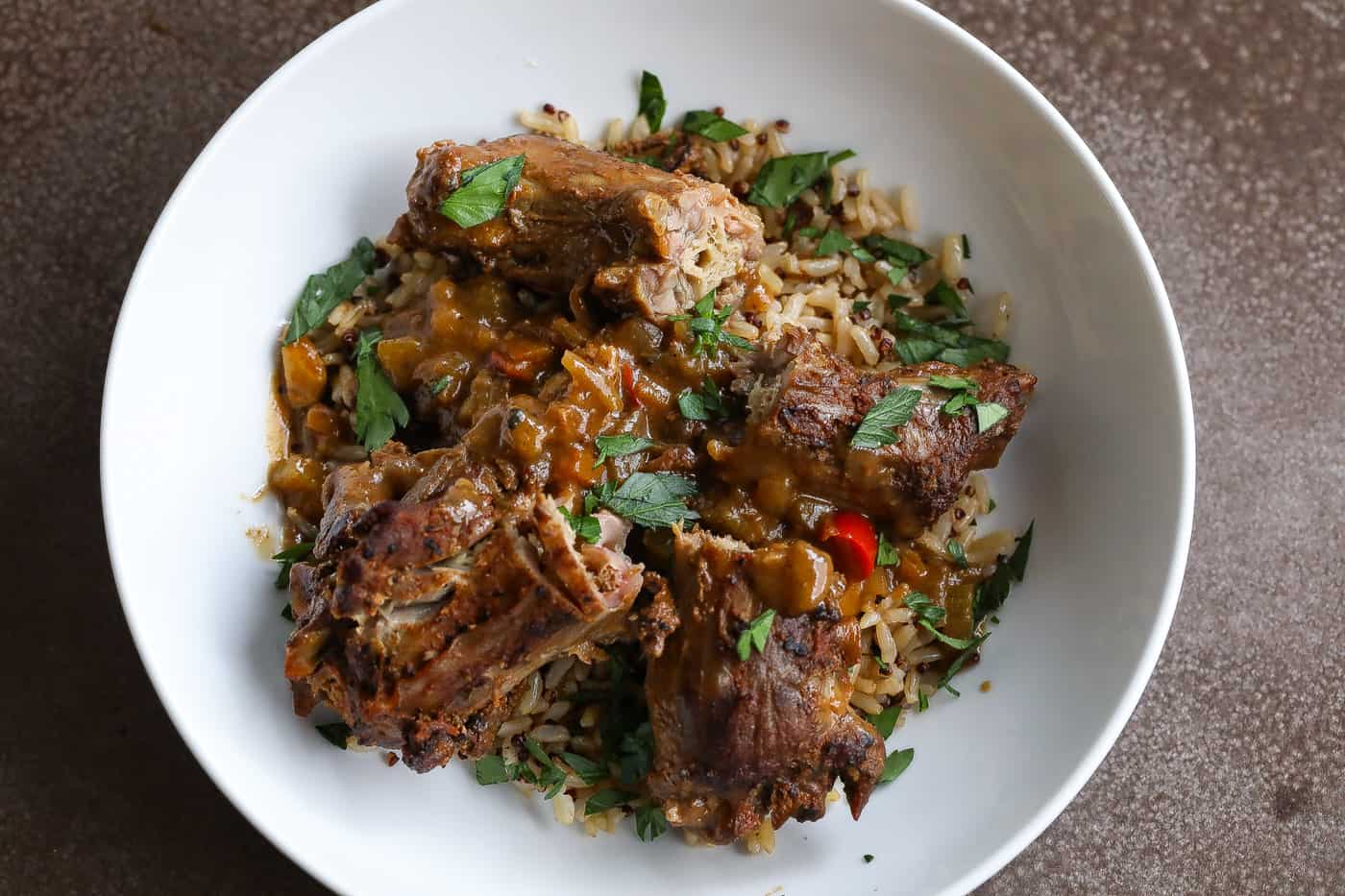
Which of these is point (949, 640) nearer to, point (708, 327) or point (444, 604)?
point (708, 327)

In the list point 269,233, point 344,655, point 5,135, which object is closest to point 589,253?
point 269,233

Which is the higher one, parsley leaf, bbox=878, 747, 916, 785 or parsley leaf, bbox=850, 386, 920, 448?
parsley leaf, bbox=850, 386, 920, 448

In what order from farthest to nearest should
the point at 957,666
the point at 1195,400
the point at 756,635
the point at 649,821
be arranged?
the point at 1195,400 < the point at 957,666 < the point at 649,821 < the point at 756,635

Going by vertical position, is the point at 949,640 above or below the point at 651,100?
below

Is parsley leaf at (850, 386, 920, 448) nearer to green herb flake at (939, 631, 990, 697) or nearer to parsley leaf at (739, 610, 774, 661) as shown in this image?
parsley leaf at (739, 610, 774, 661)

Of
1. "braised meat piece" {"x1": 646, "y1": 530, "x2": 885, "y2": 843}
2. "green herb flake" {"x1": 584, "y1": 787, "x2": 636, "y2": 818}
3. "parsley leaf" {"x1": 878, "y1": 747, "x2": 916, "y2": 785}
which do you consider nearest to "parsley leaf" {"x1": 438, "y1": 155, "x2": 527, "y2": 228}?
"braised meat piece" {"x1": 646, "y1": 530, "x2": 885, "y2": 843}

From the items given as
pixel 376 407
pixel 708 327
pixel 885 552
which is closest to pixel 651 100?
pixel 708 327
